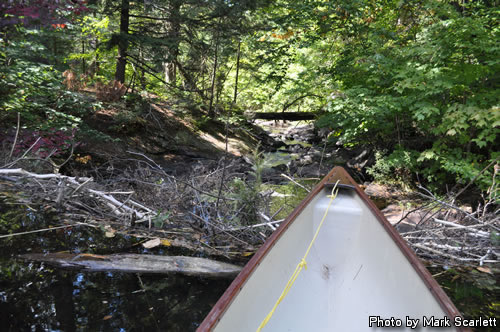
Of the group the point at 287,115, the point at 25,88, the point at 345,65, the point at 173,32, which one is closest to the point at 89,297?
the point at 25,88

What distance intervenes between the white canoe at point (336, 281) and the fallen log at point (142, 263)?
2.31 ft

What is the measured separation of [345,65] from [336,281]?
6553mm

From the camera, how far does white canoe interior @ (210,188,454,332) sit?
1812 mm

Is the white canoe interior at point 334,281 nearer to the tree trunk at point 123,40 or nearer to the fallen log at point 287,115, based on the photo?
the tree trunk at point 123,40

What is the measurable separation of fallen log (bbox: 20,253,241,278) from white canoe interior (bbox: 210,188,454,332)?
0.68m

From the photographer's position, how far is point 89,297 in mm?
2131

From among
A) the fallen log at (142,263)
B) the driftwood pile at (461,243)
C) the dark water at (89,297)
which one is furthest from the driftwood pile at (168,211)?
the driftwood pile at (461,243)

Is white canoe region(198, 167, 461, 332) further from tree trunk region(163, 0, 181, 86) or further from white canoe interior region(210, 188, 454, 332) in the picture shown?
tree trunk region(163, 0, 181, 86)

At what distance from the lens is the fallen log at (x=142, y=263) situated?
2521 millimetres

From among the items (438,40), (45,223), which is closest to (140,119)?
(45,223)

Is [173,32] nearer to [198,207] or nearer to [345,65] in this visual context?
[345,65]

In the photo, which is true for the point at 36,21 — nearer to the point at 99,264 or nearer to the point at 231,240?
the point at 99,264

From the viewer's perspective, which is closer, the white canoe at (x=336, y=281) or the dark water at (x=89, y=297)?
the white canoe at (x=336, y=281)

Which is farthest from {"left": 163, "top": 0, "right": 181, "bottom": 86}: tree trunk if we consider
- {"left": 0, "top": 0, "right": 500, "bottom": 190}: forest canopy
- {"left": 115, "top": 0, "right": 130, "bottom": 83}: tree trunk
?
{"left": 115, "top": 0, "right": 130, "bottom": 83}: tree trunk
